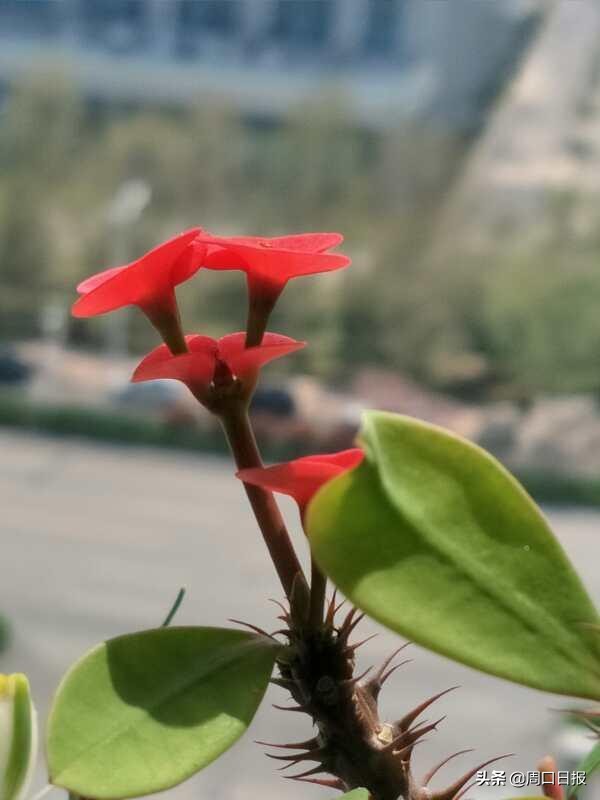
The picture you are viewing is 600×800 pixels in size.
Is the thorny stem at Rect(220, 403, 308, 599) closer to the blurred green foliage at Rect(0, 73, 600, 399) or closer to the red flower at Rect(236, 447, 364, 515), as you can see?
the red flower at Rect(236, 447, 364, 515)

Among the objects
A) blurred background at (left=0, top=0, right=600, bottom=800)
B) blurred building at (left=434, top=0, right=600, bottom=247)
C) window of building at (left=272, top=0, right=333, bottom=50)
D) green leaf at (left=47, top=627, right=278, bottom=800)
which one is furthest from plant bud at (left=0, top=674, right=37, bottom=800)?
window of building at (left=272, top=0, right=333, bottom=50)

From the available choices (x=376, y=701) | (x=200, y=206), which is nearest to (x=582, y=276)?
(x=200, y=206)

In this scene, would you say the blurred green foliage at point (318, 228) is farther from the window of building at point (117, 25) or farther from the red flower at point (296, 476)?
the red flower at point (296, 476)

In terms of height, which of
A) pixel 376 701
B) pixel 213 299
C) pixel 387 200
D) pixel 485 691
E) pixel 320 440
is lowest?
pixel 485 691

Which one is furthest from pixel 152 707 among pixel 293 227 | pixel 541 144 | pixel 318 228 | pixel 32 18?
pixel 32 18

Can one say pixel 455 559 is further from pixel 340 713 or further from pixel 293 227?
pixel 293 227

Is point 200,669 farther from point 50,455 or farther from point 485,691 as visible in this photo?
point 50,455
